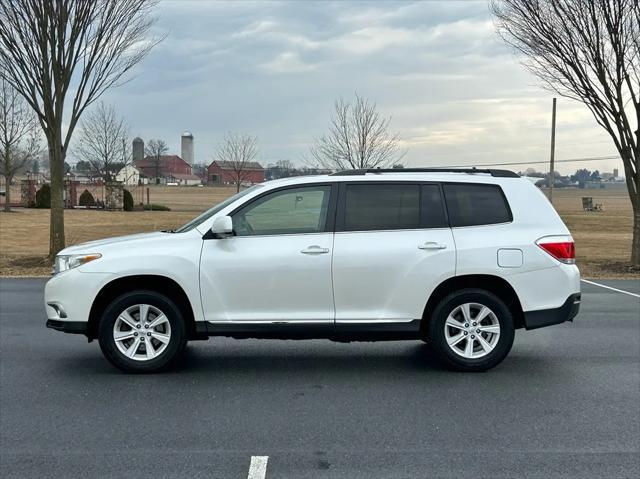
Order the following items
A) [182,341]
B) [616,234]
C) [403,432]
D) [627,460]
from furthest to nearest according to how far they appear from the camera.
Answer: [616,234]
[182,341]
[403,432]
[627,460]

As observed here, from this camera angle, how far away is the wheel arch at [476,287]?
224 inches

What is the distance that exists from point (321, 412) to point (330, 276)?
127 centimetres

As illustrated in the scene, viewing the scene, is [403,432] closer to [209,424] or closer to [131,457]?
[209,424]

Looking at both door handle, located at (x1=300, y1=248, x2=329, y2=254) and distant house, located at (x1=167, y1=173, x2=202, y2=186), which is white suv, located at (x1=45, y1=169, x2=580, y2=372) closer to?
door handle, located at (x1=300, y1=248, x2=329, y2=254)

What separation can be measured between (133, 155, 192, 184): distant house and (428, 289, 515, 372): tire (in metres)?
83.4

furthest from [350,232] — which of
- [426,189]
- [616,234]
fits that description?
[616,234]

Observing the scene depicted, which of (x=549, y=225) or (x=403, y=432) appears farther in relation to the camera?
(x=549, y=225)

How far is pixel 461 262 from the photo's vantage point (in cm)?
559

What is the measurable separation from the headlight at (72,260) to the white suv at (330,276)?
0.01 metres

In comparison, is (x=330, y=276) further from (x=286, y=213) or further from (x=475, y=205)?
(x=475, y=205)

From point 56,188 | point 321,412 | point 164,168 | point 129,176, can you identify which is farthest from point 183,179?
point 321,412

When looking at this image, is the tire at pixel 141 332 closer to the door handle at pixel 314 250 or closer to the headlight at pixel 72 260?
the headlight at pixel 72 260

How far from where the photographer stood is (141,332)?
5.57 metres

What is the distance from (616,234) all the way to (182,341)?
943 inches
